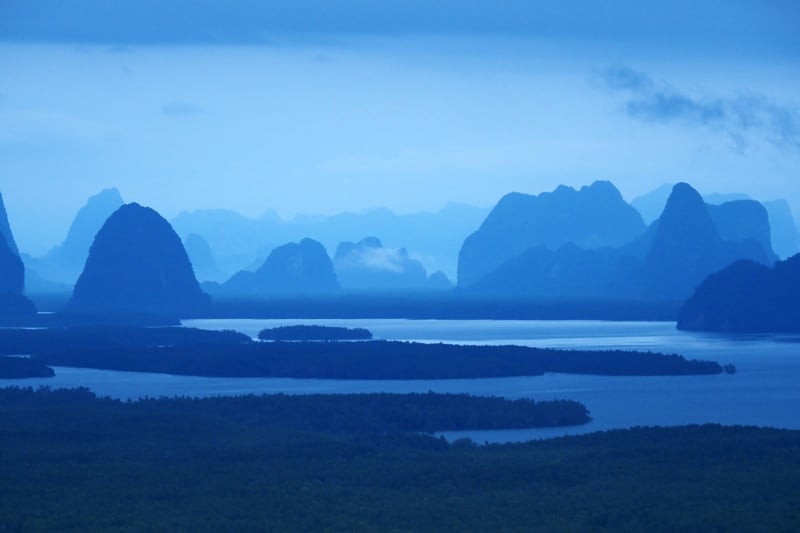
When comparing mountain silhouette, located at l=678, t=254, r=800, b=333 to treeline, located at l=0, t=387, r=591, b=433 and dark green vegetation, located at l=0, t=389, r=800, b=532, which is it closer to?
treeline, located at l=0, t=387, r=591, b=433

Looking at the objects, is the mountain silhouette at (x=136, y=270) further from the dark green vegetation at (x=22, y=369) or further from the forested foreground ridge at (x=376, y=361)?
the dark green vegetation at (x=22, y=369)

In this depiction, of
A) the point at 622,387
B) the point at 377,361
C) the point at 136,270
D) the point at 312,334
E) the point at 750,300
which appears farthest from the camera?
the point at 136,270

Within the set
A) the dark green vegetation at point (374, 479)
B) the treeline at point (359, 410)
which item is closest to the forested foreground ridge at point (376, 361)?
the treeline at point (359, 410)

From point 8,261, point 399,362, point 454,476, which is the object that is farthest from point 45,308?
point 454,476

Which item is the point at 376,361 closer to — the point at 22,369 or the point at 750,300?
the point at 22,369

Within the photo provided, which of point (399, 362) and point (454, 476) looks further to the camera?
point (399, 362)

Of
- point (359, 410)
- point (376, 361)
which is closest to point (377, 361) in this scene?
point (376, 361)

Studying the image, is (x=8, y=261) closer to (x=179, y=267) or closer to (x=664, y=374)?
(x=179, y=267)

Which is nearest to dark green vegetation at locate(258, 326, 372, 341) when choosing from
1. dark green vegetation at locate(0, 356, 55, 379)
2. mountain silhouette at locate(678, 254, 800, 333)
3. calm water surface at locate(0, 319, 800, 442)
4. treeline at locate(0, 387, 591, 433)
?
calm water surface at locate(0, 319, 800, 442)
